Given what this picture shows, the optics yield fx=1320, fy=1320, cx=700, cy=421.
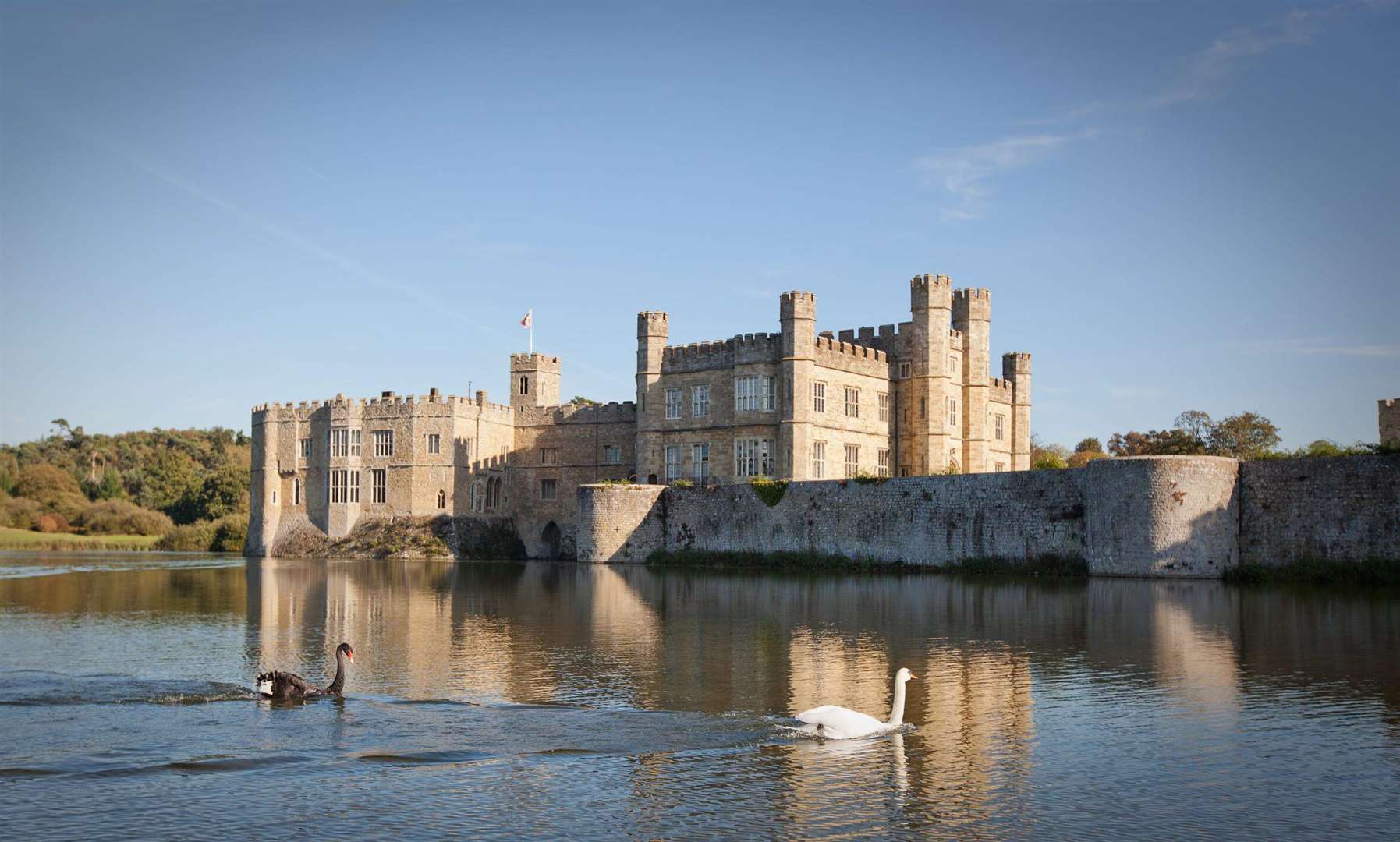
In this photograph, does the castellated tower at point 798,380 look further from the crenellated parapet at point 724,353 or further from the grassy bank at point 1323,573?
the grassy bank at point 1323,573

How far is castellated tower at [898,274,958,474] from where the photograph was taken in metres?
54.9

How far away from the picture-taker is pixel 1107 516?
36.4 meters

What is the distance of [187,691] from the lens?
16.6 meters

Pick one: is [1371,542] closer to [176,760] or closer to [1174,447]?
[1174,447]

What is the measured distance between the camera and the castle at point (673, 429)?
2105 inches

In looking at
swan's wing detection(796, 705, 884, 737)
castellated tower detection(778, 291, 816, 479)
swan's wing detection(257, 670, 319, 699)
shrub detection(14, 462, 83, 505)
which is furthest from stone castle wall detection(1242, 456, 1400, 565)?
shrub detection(14, 462, 83, 505)

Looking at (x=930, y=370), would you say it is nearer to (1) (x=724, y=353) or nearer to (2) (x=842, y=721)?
(1) (x=724, y=353)

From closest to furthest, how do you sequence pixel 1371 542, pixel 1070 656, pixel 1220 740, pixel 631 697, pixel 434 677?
pixel 1220 740
pixel 631 697
pixel 434 677
pixel 1070 656
pixel 1371 542

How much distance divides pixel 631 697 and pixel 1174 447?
4743 centimetres

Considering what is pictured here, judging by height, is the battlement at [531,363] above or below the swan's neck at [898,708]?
above

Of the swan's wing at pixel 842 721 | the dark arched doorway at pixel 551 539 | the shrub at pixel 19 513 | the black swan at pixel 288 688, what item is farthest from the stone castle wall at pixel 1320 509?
the shrub at pixel 19 513

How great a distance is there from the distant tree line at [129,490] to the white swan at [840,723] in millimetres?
61496

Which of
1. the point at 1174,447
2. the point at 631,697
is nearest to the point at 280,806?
the point at 631,697

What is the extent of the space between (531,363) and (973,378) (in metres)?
22.2
